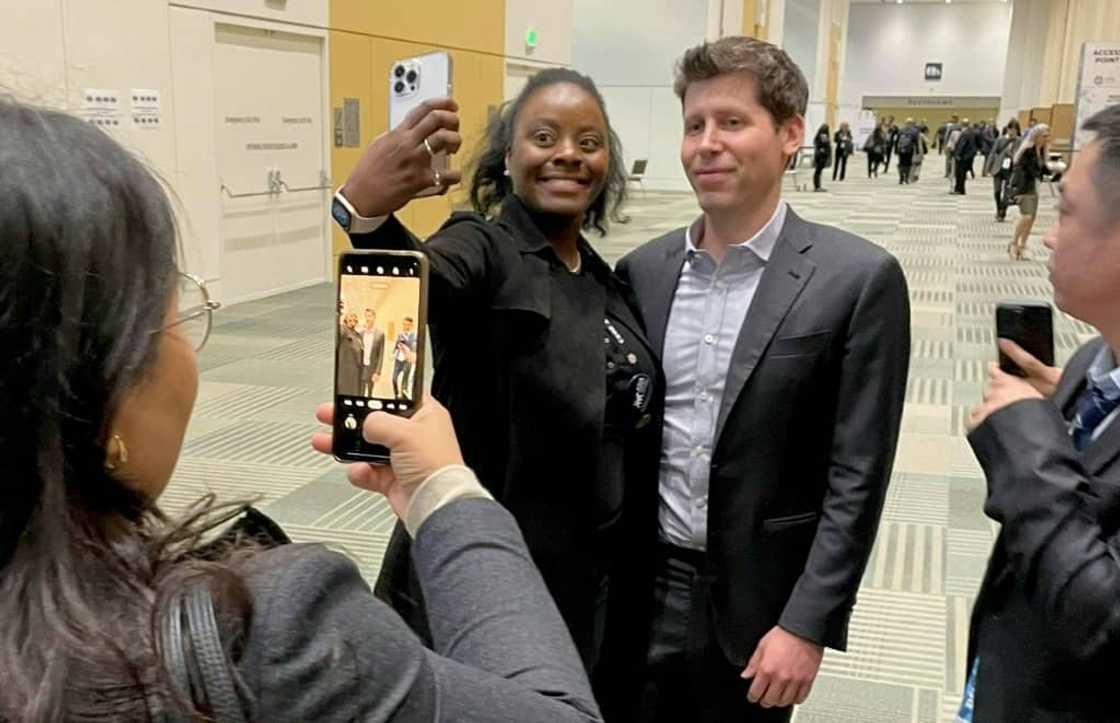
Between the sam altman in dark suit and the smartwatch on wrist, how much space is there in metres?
0.73

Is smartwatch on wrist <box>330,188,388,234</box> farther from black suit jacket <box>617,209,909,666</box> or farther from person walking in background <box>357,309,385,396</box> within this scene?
black suit jacket <box>617,209,909,666</box>

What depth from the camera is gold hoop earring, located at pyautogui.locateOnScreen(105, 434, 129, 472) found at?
825 millimetres

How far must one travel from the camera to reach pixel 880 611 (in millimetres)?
3881

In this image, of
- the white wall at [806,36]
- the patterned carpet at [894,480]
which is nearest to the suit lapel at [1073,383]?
the patterned carpet at [894,480]

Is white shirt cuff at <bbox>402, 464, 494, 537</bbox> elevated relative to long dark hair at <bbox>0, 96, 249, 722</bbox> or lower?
lower

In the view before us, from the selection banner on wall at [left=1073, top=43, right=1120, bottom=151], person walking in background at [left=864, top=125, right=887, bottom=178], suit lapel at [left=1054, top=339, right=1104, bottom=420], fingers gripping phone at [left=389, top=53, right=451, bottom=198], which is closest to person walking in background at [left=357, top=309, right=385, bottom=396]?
fingers gripping phone at [left=389, top=53, right=451, bottom=198]

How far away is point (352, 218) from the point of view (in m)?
1.61

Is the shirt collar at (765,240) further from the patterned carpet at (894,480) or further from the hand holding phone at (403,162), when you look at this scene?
Result: the patterned carpet at (894,480)

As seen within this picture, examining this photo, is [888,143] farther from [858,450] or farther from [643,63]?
[858,450]

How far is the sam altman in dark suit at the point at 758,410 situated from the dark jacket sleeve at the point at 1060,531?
40cm

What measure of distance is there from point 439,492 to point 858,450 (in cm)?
108

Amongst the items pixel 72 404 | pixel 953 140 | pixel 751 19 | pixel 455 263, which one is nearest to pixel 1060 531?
pixel 455 263

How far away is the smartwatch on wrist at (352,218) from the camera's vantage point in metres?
1.61

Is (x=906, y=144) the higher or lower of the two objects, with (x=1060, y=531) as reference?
higher
